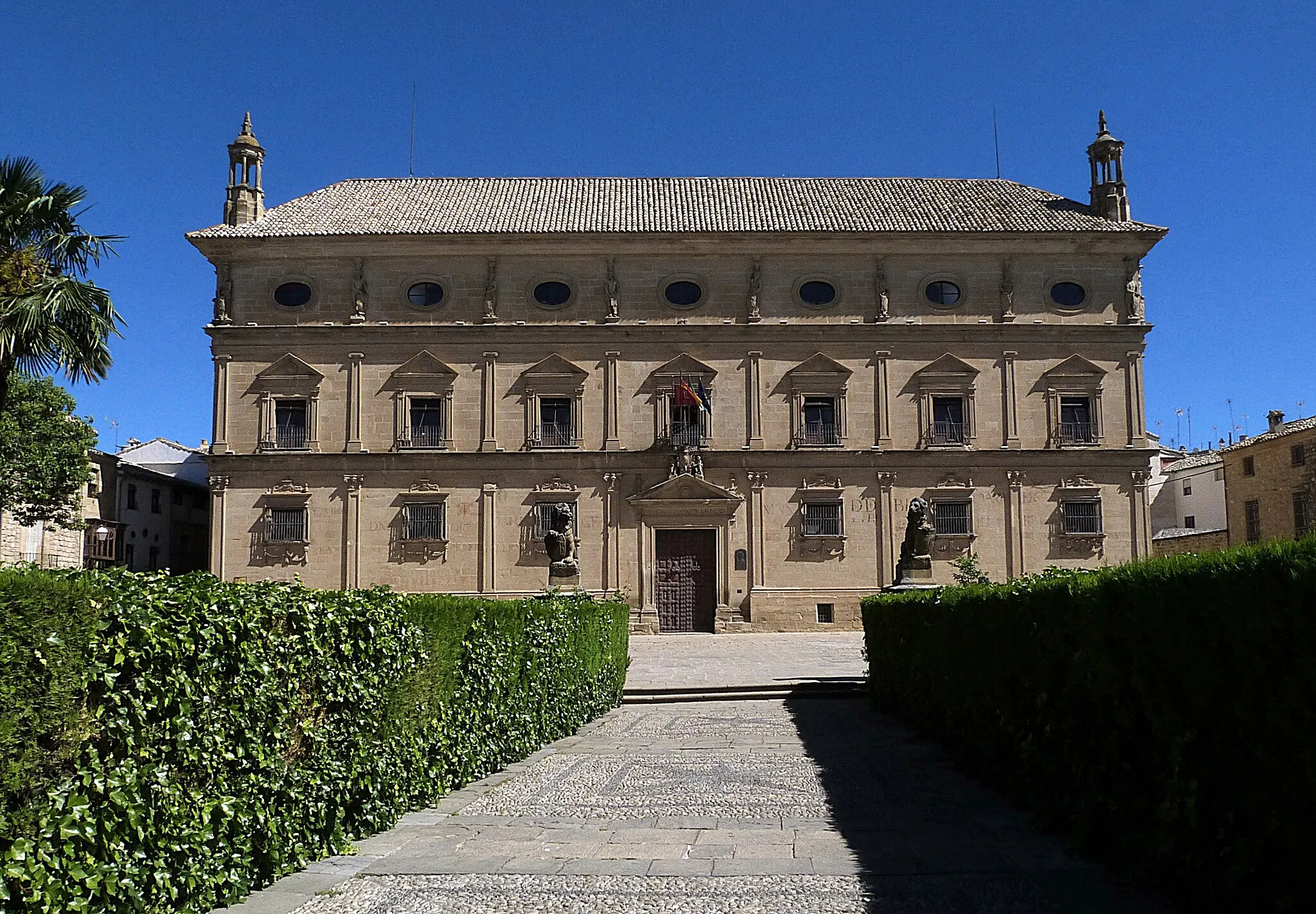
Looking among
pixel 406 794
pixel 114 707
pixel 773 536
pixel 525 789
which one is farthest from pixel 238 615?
pixel 773 536

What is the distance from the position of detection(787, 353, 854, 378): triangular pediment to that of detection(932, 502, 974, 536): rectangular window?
4929 mm

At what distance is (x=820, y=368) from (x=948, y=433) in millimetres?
4436

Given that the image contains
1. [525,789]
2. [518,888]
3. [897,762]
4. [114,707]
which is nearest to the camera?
[114,707]

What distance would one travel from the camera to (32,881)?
3.93 m

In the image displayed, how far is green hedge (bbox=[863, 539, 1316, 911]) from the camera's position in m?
4.41

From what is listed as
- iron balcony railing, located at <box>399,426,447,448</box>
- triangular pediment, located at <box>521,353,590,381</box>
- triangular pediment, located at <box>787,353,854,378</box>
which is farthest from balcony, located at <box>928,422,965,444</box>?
iron balcony railing, located at <box>399,426,447,448</box>

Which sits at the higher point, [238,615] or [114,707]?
[238,615]

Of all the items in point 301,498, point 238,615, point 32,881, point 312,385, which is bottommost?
point 32,881

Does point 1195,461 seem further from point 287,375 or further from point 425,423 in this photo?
point 287,375

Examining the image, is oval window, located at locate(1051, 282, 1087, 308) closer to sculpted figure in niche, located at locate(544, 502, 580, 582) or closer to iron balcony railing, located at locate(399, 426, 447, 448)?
sculpted figure in niche, located at locate(544, 502, 580, 582)

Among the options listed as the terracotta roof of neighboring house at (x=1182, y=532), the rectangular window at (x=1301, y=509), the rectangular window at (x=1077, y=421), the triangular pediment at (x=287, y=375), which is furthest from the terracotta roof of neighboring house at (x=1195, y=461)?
the triangular pediment at (x=287, y=375)

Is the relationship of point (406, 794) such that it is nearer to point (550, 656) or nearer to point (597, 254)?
point (550, 656)

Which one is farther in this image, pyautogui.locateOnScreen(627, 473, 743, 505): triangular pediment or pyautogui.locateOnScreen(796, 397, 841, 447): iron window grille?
pyautogui.locateOnScreen(796, 397, 841, 447): iron window grille

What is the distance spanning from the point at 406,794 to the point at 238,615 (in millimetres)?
2694
